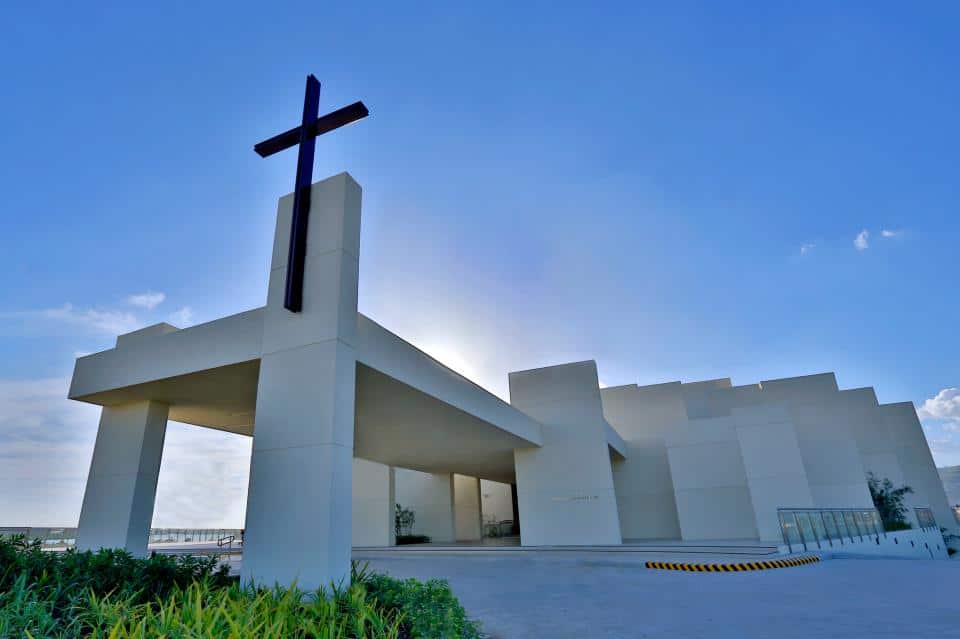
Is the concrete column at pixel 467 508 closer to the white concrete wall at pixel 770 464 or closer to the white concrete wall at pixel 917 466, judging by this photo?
the white concrete wall at pixel 770 464

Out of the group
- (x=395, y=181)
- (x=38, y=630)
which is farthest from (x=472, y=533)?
(x=38, y=630)

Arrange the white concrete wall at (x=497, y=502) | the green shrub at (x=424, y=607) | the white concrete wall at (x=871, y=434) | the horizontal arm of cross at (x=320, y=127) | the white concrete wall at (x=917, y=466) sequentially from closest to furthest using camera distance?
the green shrub at (x=424, y=607)
the horizontal arm of cross at (x=320, y=127)
the white concrete wall at (x=871, y=434)
the white concrete wall at (x=917, y=466)
the white concrete wall at (x=497, y=502)

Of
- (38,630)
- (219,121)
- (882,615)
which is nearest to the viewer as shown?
(38,630)

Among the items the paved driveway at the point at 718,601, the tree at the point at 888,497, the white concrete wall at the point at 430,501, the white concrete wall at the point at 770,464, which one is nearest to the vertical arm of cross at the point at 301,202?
the paved driveway at the point at 718,601

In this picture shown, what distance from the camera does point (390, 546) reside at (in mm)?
21359

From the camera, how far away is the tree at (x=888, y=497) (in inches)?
971

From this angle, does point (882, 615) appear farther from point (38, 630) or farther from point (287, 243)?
point (287, 243)

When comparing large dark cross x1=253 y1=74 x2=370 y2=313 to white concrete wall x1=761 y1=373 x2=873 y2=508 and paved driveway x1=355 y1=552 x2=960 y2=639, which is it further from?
white concrete wall x1=761 y1=373 x2=873 y2=508

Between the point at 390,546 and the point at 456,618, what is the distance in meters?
18.0

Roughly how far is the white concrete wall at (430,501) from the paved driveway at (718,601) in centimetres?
1436

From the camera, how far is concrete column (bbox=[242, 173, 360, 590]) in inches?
→ 253

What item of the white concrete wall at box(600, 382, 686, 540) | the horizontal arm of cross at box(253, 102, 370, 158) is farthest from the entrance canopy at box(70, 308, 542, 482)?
the white concrete wall at box(600, 382, 686, 540)

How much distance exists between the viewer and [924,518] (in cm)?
2431

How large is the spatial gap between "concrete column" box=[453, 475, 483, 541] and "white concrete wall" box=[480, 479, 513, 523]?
6.04 meters
